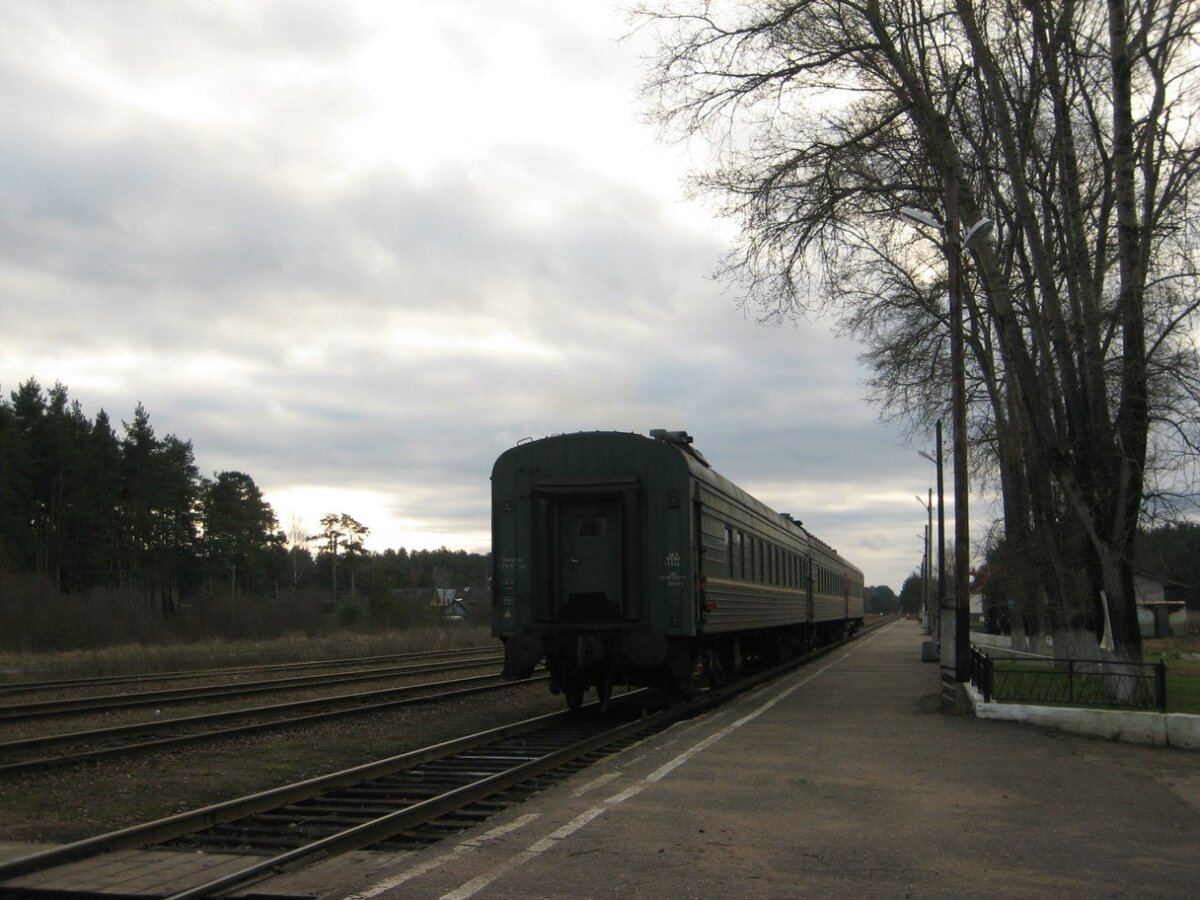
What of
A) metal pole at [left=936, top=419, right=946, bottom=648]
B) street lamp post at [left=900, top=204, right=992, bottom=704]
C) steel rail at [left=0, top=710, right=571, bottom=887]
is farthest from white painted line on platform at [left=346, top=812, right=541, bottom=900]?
metal pole at [left=936, top=419, right=946, bottom=648]

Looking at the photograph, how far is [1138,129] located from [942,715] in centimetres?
876

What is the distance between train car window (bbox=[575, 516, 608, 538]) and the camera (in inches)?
556

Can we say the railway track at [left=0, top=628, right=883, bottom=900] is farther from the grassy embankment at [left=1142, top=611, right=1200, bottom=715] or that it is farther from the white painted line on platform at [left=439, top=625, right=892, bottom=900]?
the grassy embankment at [left=1142, top=611, right=1200, bottom=715]

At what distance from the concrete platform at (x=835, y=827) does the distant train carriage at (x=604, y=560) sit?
153 centimetres

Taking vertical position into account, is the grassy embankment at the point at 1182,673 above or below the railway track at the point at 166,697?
below

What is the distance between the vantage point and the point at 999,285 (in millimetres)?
17047

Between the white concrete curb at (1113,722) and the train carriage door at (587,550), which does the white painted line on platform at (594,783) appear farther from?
the white concrete curb at (1113,722)

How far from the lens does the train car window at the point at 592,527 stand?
14.1 m

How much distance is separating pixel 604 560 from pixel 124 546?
5060 cm

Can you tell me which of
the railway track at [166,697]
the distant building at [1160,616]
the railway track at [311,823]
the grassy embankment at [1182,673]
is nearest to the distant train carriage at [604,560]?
the railway track at [311,823]

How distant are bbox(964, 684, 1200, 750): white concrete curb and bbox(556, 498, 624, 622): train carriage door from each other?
16.7ft

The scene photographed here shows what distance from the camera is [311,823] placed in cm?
790

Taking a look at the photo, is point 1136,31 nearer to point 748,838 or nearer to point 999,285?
point 999,285

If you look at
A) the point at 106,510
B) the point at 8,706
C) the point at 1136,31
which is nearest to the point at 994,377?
the point at 1136,31
